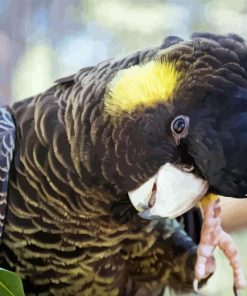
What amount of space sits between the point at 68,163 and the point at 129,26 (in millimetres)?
272

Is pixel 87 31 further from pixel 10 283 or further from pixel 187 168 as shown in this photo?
pixel 10 283

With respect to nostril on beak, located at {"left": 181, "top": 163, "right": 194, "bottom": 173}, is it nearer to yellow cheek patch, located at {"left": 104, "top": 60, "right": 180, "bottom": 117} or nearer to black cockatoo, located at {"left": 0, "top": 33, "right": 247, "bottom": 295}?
Result: black cockatoo, located at {"left": 0, "top": 33, "right": 247, "bottom": 295}

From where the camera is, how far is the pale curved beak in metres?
0.99

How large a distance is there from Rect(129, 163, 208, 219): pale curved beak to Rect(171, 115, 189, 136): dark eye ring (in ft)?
0.19

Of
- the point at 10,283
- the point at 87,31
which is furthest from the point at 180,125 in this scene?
the point at 10,283

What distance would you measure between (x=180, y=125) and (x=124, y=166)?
0.40 feet

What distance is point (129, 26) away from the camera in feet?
3.58

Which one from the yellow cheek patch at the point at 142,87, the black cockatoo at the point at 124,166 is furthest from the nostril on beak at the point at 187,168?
the yellow cheek patch at the point at 142,87

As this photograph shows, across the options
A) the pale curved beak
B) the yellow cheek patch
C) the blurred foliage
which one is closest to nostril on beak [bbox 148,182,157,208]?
the pale curved beak

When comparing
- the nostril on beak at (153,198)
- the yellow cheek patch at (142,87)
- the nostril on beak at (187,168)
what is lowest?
the nostril on beak at (153,198)

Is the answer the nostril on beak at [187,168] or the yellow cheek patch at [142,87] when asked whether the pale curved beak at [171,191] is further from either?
the yellow cheek patch at [142,87]

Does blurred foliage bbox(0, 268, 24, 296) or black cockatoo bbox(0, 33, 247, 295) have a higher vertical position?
black cockatoo bbox(0, 33, 247, 295)

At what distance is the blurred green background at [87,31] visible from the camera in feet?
3.50

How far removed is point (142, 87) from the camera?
102 centimetres
